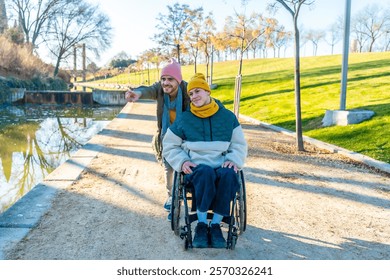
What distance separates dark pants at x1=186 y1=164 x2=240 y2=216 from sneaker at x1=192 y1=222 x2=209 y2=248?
6.7 inches

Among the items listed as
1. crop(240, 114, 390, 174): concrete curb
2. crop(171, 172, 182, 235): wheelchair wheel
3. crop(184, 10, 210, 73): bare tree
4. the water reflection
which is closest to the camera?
crop(171, 172, 182, 235): wheelchair wheel

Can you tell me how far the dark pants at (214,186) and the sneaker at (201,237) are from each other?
170 millimetres

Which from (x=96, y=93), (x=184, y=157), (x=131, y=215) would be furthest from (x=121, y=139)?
(x=96, y=93)

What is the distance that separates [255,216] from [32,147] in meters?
6.83

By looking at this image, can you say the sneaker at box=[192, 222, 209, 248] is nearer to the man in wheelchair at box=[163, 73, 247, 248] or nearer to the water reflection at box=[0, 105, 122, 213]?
the man in wheelchair at box=[163, 73, 247, 248]

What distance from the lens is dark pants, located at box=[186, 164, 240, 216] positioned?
2.58 m

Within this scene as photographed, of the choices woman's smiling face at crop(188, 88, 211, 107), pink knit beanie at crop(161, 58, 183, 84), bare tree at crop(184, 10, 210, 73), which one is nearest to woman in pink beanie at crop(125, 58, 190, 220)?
pink knit beanie at crop(161, 58, 183, 84)

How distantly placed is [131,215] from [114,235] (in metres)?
0.51

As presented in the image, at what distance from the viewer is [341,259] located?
2641mm

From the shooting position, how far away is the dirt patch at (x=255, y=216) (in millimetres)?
2727

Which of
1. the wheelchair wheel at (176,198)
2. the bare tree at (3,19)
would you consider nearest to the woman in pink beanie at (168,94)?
the wheelchair wheel at (176,198)

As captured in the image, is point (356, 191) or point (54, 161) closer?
point (356, 191)

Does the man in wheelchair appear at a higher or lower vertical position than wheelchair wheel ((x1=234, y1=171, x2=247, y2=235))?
higher
